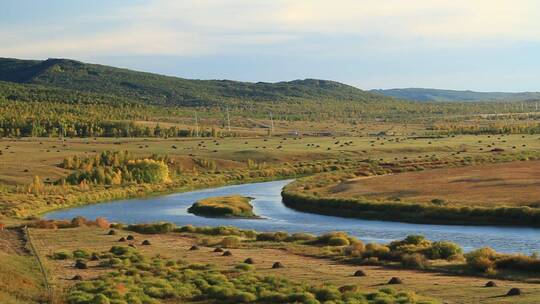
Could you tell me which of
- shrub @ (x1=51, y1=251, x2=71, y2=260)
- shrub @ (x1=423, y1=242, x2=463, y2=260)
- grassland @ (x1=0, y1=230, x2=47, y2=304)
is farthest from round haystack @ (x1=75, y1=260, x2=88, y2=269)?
shrub @ (x1=423, y1=242, x2=463, y2=260)

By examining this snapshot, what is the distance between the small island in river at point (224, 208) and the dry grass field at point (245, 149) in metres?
29.8

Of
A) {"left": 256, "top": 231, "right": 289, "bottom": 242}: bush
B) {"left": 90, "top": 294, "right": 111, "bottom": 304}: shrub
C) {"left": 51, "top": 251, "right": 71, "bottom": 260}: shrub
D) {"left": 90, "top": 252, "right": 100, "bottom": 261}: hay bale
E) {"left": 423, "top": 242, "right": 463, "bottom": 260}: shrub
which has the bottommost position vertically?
{"left": 256, "top": 231, "right": 289, "bottom": 242}: bush

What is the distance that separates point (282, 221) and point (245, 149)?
62.9 metres

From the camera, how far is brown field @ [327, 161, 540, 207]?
248ft

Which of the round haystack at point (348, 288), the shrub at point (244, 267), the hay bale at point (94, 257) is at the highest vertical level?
the round haystack at point (348, 288)

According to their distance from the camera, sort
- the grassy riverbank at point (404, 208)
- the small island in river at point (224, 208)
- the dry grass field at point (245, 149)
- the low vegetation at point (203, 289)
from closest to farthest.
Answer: the low vegetation at point (203, 289), the grassy riverbank at point (404, 208), the small island in river at point (224, 208), the dry grass field at point (245, 149)

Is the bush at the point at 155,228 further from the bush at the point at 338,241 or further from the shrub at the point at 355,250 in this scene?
the shrub at the point at 355,250

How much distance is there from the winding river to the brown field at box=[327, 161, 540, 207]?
746cm

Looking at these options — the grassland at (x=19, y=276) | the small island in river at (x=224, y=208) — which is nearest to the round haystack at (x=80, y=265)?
the grassland at (x=19, y=276)

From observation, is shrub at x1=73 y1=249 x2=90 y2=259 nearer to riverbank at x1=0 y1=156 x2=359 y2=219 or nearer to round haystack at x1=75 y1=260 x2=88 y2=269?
round haystack at x1=75 y1=260 x2=88 y2=269

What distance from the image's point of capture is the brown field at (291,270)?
33.7 meters

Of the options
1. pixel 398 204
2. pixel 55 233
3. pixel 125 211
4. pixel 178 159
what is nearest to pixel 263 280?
pixel 55 233

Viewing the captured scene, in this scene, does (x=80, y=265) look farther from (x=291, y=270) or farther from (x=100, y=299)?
(x=100, y=299)

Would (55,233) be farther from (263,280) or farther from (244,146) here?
(244,146)
